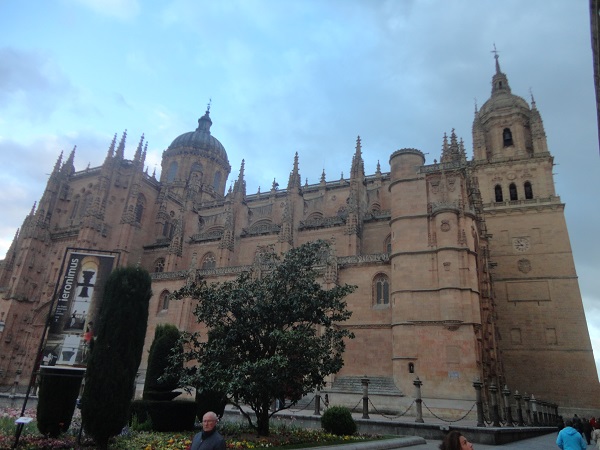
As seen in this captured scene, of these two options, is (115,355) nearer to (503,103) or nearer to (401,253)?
(401,253)

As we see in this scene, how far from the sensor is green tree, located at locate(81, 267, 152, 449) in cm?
985

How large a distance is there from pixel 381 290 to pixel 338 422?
15279mm

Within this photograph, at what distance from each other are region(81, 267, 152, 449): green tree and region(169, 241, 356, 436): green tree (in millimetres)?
2015

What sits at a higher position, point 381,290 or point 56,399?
point 381,290

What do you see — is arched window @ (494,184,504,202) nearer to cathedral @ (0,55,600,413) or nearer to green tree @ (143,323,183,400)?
cathedral @ (0,55,600,413)

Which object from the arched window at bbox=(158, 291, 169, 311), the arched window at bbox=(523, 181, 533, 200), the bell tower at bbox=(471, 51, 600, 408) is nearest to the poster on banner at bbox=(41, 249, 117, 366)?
the arched window at bbox=(158, 291, 169, 311)

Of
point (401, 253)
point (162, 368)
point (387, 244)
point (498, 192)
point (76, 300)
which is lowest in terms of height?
point (162, 368)

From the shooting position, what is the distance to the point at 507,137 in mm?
41000

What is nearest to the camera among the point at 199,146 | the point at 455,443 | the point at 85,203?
the point at 455,443

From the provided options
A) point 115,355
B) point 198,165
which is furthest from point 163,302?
point 115,355

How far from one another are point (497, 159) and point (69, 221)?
42.6 metres

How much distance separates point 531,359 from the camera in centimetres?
3316

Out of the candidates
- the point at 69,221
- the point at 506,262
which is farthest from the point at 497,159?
the point at 69,221

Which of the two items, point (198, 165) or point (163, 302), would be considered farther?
point (198, 165)
